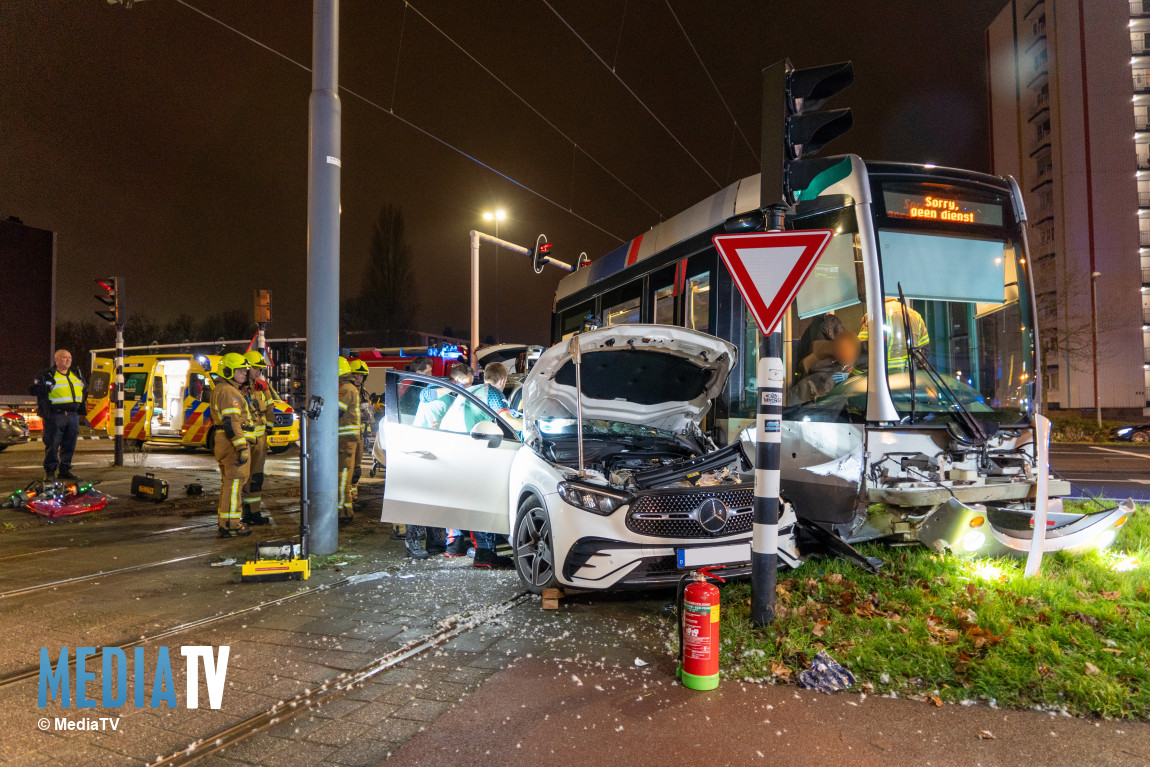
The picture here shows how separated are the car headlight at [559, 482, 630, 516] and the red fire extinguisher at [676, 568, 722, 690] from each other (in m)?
1.23

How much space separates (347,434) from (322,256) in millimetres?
3090

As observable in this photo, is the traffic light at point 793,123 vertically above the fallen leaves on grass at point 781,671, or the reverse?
the traffic light at point 793,123

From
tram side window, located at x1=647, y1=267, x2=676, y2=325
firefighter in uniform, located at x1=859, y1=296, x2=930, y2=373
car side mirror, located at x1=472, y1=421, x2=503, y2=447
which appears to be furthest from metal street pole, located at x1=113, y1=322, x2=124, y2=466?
firefighter in uniform, located at x1=859, y1=296, x2=930, y2=373

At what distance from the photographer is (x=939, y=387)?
599cm

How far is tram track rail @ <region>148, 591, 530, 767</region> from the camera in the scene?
3094 millimetres

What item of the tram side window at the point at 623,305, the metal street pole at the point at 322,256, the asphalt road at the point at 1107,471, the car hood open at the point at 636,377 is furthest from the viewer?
the asphalt road at the point at 1107,471

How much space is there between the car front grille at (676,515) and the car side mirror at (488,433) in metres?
1.73

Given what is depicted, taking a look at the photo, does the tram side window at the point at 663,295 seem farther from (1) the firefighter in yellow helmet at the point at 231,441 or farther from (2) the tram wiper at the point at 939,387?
(1) the firefighter in yellow helmet at the point at 231,441

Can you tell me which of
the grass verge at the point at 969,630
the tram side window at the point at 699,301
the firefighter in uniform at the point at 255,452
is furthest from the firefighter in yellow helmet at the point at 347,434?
the grass verge at the point at 969,630

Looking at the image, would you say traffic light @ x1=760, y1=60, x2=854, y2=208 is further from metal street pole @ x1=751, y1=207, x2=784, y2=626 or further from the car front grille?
the car front grille

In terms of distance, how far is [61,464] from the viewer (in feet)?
36.7

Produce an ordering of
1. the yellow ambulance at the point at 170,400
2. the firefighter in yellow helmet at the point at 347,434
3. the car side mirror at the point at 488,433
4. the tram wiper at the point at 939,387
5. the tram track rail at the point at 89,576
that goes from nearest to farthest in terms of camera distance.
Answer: the tram track rail at the point at 89,576, the tram wiper at the point at 939,387, the car side mirror at the point at 488,433, the firefighter in yellow helmet at the point at 347,434, the yellow ambulance at the point at 170,400

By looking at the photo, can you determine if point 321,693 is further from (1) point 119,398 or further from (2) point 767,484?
(1) point 119,398

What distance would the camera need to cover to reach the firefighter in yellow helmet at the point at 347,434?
8.98 metres
